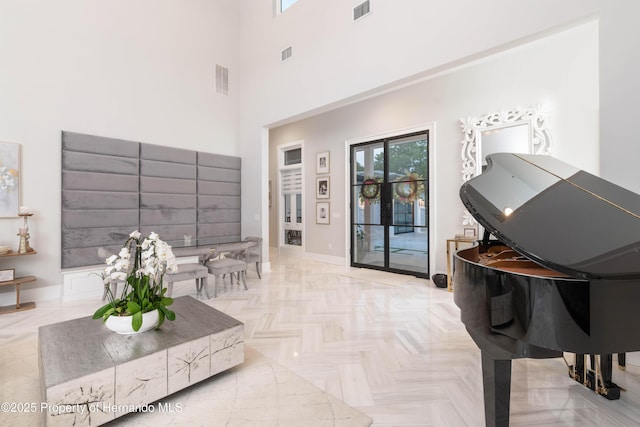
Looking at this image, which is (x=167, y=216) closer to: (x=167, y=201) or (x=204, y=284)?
(x=167, y=201)

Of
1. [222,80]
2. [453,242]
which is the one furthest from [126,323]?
[222,80]

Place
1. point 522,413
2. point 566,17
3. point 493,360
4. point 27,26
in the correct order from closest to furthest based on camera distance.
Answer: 1. point 493,360
2. point 522,413
3. point 566,17
4. point 27,26

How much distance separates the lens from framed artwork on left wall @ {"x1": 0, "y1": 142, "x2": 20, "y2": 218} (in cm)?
389

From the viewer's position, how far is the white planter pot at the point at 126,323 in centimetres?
204

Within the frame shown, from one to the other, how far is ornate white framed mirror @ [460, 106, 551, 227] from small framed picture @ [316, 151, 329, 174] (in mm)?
3084

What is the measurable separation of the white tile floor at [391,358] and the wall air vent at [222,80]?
4.22 meters

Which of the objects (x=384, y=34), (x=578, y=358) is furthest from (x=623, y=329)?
(x=384, y=34)

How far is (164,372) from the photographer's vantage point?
1923 millimetres

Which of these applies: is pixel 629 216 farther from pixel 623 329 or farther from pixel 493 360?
pixel 493 360

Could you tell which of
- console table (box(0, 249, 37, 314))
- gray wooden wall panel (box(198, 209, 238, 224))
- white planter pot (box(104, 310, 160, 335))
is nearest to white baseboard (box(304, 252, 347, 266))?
gray wooden wall panel (box(198, 209, 238, 224))

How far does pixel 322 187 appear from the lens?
282 inches

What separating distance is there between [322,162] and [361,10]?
11.0ft

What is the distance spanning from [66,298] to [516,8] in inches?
264

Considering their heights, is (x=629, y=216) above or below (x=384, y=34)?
below
